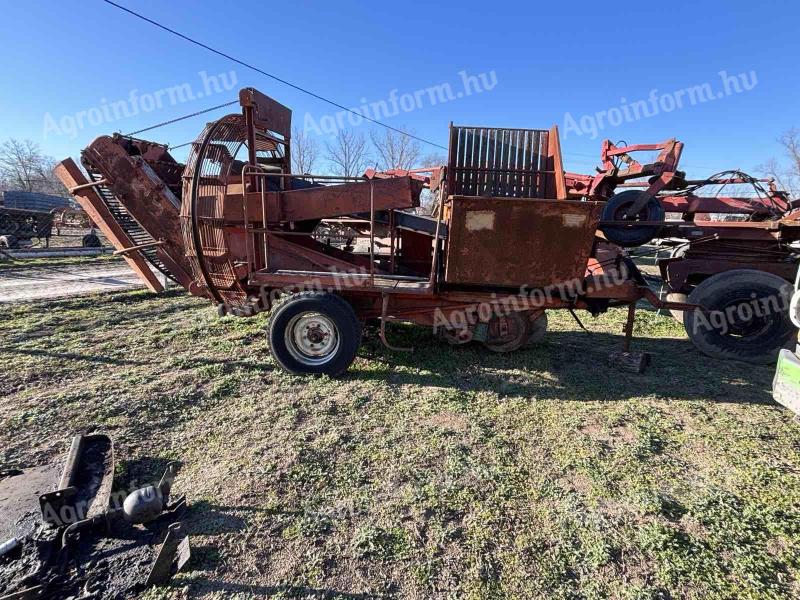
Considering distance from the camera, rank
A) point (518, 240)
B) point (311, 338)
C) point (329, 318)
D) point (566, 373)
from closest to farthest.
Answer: point (518, 240), point (329, 318), point (311, 338), point (566, 373)

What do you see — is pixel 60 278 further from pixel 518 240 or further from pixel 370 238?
pixel 518 240

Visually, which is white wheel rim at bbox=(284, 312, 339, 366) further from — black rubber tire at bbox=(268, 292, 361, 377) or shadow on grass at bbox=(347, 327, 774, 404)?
shadow on grass at bbox=(347, 327, 774, 404)

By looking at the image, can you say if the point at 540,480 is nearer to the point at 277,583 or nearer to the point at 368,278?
the point at 277,583

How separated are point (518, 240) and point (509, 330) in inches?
47.1

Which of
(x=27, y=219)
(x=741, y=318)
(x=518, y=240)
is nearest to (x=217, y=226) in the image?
(x=518, y=240)

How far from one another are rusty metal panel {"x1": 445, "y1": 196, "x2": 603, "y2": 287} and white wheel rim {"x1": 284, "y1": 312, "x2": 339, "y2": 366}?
1.38m

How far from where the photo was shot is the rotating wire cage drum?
4285 millimetres

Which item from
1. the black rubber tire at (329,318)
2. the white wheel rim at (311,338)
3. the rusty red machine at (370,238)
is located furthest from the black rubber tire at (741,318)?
the white wheel rim at (311,338)

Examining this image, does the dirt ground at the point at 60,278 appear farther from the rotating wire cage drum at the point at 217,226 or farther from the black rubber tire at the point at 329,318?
the black rubber tire at the point at 329,318

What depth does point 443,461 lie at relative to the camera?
9.80 feet

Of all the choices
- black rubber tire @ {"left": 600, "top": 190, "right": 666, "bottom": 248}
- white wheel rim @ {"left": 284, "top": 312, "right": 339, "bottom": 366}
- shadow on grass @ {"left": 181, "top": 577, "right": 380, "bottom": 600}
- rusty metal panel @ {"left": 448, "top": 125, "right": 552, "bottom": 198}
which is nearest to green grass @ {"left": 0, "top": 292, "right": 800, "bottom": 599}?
shadow on grass @ {"left": 181, "top": 577, "right": 380, "bottom": 600}

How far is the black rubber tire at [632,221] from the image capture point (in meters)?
5.39

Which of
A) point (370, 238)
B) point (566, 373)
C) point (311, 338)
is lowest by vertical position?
point (566, 373)

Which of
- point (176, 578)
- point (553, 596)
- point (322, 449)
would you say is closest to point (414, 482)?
point (322, 449)
